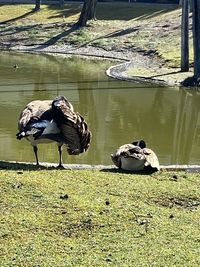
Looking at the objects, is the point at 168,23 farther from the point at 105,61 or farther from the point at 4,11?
the point at 4,11

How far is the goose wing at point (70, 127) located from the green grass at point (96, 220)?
0.60 m

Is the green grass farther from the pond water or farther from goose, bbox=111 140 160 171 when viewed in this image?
the pond water

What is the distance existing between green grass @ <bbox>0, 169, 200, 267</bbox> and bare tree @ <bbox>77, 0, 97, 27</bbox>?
30136 mm

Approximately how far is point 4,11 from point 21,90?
86.7 ft

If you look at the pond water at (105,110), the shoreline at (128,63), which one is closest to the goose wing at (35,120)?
the pond water at (105,110)

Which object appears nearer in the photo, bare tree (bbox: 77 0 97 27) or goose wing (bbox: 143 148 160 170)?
goose wing (bbox: 143 148 160 170)

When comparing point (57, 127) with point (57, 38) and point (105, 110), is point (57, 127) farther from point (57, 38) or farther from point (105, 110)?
point (57, 38)

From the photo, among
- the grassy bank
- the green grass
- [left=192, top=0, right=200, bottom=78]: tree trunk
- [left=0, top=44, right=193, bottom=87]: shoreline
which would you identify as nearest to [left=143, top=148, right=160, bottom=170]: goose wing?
the green grass

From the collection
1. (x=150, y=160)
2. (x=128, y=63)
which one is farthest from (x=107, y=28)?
(x=150, y=160)

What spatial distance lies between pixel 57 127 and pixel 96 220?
95.8 inches

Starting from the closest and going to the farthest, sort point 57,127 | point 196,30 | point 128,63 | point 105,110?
point 57,127, point 105,110, point 196,30, point 128,63

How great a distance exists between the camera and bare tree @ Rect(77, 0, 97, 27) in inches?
1448

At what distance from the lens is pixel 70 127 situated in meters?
8.12

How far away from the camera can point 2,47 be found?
3338 cm
